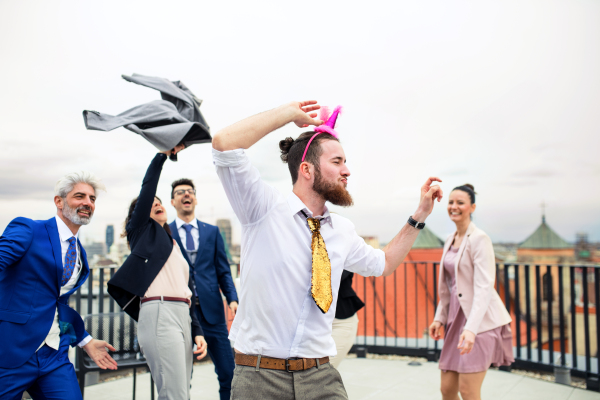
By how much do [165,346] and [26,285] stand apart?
94cm

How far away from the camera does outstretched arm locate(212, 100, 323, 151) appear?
147cm

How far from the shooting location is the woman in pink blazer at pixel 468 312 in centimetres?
297

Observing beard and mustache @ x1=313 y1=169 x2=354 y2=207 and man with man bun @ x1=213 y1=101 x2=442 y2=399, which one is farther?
beard and mustache @ x1=313 y1=169 x2=354 y2=207

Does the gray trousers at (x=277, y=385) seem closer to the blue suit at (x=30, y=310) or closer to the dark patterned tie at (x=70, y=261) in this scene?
the blue suit at (x=30, y=310)

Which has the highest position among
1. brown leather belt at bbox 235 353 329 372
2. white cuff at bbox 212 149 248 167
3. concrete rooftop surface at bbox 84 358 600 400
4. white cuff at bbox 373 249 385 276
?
white cuff at bbox 212 149 248 167

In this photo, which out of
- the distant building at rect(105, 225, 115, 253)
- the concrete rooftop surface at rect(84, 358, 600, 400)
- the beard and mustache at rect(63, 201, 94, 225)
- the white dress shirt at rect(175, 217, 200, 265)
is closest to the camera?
the beard and mustache at rect(63, 201, 94, 225)

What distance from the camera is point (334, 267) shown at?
69.4 inches

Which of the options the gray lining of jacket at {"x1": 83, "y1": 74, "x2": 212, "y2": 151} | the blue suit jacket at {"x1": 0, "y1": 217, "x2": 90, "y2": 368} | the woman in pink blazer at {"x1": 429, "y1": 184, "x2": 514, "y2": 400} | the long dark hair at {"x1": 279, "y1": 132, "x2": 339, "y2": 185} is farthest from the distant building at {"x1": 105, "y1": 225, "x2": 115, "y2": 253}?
the long dark hair at {"x1": 279, "y1": 132, "x2": 339, "y2": 185}

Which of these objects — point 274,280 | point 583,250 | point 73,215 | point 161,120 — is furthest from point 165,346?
point 583,250

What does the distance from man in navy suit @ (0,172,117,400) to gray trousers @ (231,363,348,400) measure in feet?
4.24

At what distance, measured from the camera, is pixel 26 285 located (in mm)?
2309

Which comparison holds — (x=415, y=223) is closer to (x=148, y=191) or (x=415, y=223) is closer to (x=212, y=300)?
(x=148, y=191)

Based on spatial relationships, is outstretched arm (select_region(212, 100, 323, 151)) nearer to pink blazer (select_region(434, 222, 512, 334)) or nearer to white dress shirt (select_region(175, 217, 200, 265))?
pink blazer (select_region(434, 222, 512, 334))

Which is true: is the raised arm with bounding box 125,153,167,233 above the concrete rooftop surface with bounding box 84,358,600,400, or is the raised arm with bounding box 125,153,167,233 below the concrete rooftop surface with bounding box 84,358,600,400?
above
